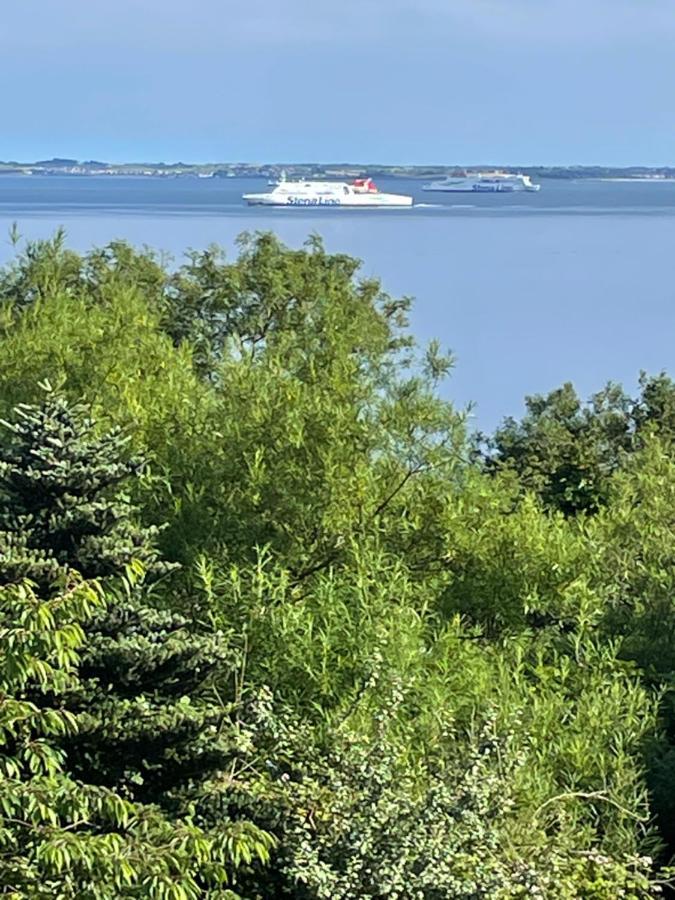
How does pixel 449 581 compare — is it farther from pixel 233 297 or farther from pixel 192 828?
pixel 233 297

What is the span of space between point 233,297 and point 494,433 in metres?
3.78

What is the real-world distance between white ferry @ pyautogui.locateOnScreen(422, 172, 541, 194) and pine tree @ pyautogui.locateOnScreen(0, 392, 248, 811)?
109m

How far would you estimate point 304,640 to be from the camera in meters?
6.47

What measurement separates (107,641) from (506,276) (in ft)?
109

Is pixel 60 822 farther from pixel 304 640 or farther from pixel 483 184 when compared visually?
pixel 483 184

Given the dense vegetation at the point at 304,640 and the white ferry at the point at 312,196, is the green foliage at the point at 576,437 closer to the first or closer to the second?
the dense vegetation at the point at 304,640

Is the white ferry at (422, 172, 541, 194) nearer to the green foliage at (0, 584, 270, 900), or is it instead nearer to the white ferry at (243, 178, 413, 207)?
the white ferry at (243, 178, 413, 207)

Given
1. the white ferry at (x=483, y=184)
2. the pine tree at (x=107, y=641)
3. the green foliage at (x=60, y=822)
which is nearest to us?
the green foliage at (x=60, y=822)

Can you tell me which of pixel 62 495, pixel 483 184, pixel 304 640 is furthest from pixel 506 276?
pixel 483 184

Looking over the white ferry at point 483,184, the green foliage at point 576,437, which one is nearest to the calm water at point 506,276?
the green foliage at point 576,437

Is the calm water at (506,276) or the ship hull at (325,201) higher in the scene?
the ship hull at (325,201)

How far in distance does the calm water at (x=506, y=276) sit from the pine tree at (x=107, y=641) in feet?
13.1

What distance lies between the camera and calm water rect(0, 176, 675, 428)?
23531mm

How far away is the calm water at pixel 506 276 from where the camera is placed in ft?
77.2
